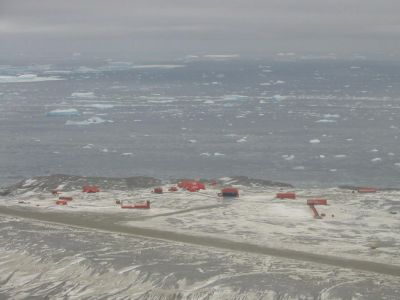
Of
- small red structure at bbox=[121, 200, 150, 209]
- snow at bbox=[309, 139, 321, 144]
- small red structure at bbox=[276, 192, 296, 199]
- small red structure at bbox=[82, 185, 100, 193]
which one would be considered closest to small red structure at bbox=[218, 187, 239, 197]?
small red structure at bbox=[276, 192, 296, 199]

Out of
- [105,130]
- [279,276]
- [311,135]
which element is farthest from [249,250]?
[105,130]

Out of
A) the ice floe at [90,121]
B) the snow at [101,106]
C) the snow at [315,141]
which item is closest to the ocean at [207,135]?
the snow at [315,141]

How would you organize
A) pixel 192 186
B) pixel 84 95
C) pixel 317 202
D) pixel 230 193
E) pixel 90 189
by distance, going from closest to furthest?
pixel 317 202 → pixel 230 193 → pixel 192 186 → pixel 90 189 → pixel 84 95

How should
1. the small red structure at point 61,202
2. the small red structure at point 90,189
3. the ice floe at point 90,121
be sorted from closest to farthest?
the small red structure at point 61,202
the small red structure at point 90,189
the ice floe at point 90,121

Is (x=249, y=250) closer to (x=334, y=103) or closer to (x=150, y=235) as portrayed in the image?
(x=150, y=235)

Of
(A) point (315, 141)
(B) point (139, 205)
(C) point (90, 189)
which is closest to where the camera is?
(B) point (139, 205)

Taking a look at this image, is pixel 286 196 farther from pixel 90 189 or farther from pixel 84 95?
pixel 84 95

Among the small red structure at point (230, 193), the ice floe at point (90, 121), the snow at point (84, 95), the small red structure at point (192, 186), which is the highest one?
the snow at point (84, 95)

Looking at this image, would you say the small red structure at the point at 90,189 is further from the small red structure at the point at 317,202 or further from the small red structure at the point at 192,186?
the small red structure at the point at 317,202

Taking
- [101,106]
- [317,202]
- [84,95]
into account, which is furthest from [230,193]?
[84,95]

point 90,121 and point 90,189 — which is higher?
point 90,121

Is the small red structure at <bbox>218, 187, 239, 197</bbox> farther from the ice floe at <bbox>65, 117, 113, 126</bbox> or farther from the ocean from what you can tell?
the ice floe at <bbox>65, 117, 113, 126</bbox>

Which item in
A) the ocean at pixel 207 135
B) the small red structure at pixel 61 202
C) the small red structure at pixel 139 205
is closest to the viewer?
the small red structure at pixel 139 205
